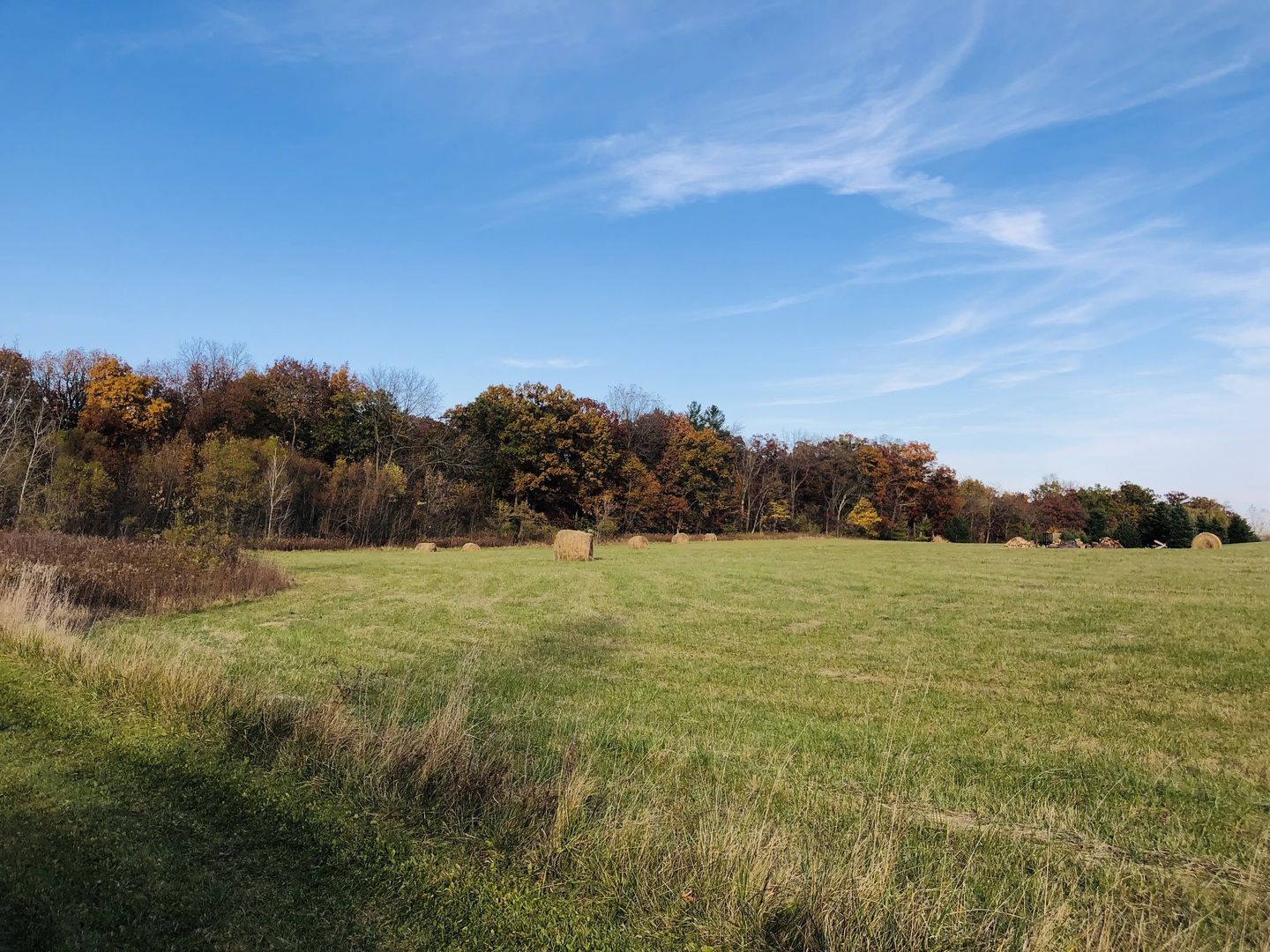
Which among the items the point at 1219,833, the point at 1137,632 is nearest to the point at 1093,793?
the point at 1219,833

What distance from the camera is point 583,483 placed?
51281 millimetres

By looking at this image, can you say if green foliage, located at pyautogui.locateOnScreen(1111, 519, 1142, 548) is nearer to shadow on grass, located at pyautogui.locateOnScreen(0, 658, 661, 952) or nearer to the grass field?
the grass field

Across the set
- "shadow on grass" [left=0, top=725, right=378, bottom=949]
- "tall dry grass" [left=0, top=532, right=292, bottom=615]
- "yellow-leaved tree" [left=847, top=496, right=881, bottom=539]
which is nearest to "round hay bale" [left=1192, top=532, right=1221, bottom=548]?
"yellow-leaved tree" [left=847, top=496, right=881, bottom=539]

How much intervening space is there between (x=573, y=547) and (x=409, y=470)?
21.4 metres

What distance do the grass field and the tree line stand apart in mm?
17907

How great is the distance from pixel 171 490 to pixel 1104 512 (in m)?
79.6

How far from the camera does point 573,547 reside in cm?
2889

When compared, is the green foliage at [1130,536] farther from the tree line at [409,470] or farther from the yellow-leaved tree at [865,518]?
the yellow-leaved tree at [865,518]

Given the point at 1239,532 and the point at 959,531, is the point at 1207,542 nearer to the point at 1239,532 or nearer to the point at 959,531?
the point at 1239,532

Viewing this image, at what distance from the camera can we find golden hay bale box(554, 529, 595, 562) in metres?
28.6

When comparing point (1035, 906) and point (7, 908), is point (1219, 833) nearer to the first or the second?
point (1035, 906)

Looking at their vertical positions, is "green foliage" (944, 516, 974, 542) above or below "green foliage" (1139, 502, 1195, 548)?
below

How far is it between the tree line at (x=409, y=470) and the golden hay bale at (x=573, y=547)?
11.5m

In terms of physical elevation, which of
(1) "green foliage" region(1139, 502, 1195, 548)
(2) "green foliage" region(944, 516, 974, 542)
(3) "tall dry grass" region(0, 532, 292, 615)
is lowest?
(3) "tall dry grass" region(0, 532, 292, 615)
